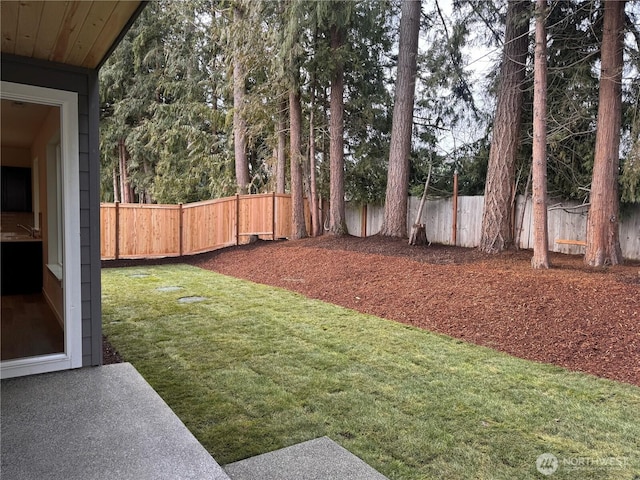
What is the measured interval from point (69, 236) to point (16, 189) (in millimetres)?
5186

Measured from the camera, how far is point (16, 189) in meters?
6.89

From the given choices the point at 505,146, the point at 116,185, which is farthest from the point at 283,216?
the point at 116,185

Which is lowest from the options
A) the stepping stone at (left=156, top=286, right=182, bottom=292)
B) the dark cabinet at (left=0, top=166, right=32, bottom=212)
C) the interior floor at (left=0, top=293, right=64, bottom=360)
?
the stepping stone at (left=156, top=286, right=182, bottom=292)

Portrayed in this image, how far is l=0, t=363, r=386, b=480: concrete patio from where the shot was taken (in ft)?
5.89

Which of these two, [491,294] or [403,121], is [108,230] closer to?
[403,121]

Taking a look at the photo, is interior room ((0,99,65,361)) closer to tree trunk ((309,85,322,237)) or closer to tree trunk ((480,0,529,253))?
tree trunk ((309,85,322,237))

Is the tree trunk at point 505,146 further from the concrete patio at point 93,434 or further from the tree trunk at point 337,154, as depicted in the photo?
the concrete patio at point 93,434

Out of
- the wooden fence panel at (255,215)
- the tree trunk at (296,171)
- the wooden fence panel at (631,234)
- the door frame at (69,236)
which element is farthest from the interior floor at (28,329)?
the wooden fence panel at (631,234)

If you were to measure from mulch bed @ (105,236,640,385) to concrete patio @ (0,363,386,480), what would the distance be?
8.33 feet

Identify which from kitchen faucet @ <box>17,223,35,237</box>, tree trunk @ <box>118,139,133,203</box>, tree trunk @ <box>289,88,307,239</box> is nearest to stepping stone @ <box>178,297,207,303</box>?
kitchen faucet @ <box>17,223,35,237</box>

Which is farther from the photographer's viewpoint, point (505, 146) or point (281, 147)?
point (281, 147)

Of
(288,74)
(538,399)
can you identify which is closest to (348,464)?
(538,399)

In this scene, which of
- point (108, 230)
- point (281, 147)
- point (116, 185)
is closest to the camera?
point (108, 230)

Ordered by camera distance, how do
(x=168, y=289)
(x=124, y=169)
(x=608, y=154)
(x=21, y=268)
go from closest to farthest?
(x=21, y=268) < (x=608, y=154) < (x=168, y=289) < (x=124, y=169)
